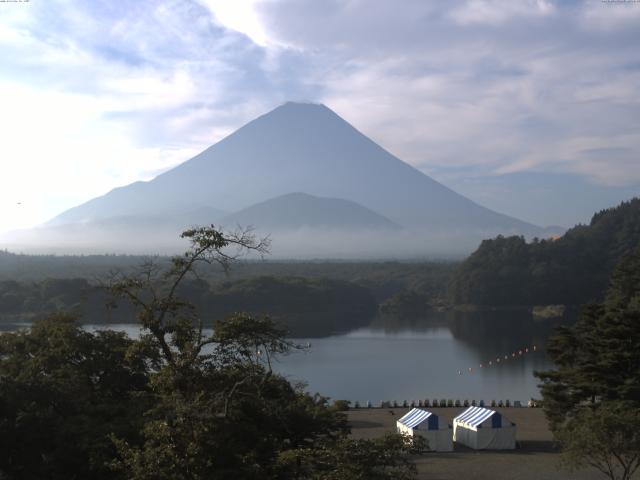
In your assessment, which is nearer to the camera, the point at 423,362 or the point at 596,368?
the point at 596,368

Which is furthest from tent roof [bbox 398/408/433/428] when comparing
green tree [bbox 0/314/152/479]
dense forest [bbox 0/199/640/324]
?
dense forest [bbox 0/199/640/324]

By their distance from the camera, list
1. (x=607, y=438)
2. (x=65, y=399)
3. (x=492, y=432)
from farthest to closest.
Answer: (x=492, y=432)
(x=607, y=438)
(x=65, y=399)

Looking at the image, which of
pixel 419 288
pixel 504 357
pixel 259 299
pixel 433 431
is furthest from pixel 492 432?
pixel 419 288

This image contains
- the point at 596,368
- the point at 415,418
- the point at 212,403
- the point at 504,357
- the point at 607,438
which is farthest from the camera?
the point at 504,357

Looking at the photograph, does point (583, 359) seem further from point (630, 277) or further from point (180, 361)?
point (630, 277)

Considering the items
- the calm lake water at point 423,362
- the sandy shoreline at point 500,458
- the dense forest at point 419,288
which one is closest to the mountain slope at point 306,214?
the dense forest at point 419,288

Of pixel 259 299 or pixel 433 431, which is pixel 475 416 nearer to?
pixel 433 431

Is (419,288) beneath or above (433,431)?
above
